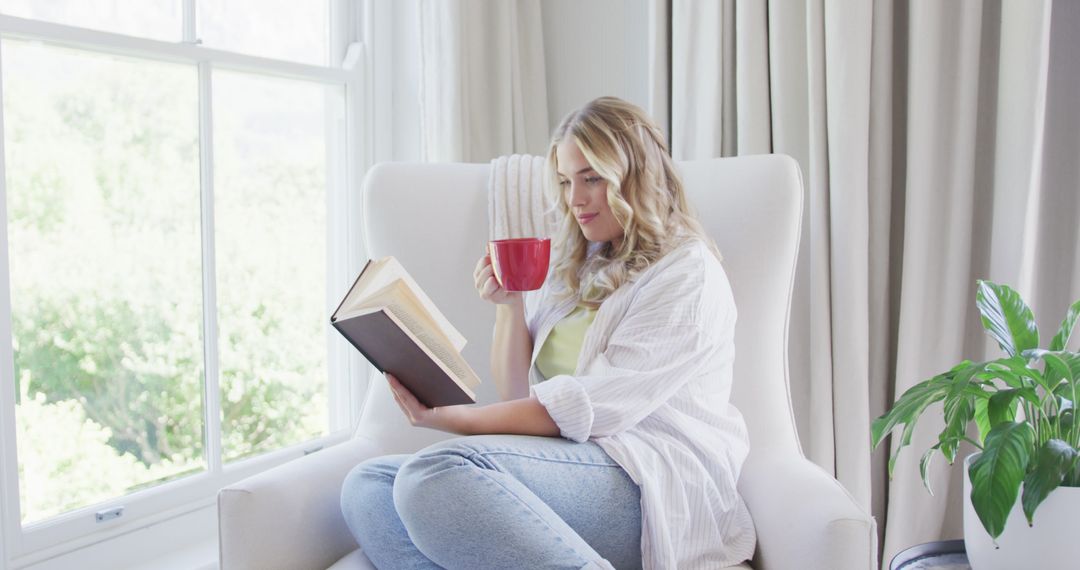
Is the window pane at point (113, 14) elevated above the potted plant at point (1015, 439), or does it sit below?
above

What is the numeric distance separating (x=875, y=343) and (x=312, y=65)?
1.43m

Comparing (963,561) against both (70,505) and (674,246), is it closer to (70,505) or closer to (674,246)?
(674,246)

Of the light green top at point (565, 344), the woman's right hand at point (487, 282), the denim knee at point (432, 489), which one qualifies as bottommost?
the denim knee at point (432, 489)

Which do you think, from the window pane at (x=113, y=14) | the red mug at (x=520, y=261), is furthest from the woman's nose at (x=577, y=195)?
the window pane at (x=113, y=14)

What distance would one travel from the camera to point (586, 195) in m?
1.44

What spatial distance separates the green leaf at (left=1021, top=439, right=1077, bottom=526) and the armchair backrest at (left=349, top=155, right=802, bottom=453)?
0.35m

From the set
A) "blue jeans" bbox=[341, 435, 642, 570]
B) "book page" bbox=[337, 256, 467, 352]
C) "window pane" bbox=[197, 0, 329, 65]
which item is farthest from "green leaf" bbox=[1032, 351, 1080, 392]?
"window pane" bbox=[197, 0, 329, 65]

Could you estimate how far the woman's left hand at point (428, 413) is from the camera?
1262 mm

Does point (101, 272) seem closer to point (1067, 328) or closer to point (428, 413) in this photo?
point (428, 413)

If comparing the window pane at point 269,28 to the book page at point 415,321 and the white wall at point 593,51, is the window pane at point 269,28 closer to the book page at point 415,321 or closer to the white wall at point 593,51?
the white wall at point 593,51

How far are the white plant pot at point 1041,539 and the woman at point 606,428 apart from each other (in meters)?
Result: 0.35

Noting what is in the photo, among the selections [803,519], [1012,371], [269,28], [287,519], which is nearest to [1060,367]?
[1012,371]

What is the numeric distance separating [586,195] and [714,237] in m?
0.27

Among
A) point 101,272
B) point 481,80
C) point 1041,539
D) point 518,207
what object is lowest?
point 1041,539
